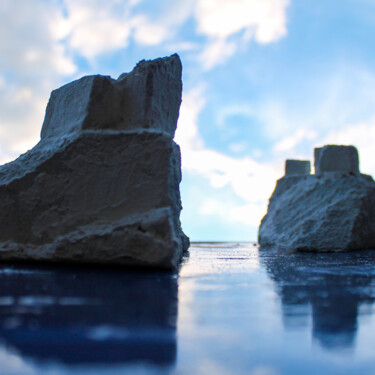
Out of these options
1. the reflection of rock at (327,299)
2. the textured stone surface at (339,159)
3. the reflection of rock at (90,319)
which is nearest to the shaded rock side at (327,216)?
the textured stone surface at (339,159)

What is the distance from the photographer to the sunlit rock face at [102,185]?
193 centimetres

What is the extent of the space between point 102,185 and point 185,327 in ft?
4.50

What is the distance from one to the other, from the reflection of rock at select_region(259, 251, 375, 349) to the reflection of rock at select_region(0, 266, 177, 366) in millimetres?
328

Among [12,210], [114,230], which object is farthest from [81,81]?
[114,230]

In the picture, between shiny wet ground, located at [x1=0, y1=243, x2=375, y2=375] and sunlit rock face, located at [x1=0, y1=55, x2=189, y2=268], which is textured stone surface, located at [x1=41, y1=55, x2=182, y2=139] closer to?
sunlit rock face, located at [x1=0, y1=55, x2=189, y2=268]

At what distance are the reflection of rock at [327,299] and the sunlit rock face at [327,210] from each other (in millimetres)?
1860

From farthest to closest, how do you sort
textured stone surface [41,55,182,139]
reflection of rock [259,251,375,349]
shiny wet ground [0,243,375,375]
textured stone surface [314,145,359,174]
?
1. textured stone surface [314,145,359,174]
2. textured stone surface [41,55,182,139]
3. reflection of rock [259,251,375,349]
4. shiny wet ground [0,243,375,375]

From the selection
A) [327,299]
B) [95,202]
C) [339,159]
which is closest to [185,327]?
[327,299]

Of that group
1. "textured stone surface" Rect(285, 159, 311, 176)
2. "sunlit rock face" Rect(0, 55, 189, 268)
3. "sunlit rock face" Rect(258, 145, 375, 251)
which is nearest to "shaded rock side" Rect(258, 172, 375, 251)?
"sunlit rock face" Rect(258, 145, 375, 251)

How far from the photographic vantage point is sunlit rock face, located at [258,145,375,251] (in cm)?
371

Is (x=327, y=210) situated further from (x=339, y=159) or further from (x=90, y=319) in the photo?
(x=90, y=319)

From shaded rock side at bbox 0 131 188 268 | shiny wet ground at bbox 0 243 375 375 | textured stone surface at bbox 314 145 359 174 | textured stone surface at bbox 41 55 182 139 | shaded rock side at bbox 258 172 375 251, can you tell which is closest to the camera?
shiny wet ground at bbox 0 243 375 375

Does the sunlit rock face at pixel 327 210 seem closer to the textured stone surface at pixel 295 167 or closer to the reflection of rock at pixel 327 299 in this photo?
the textured stone surface at pixel 295 167

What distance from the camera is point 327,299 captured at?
116 centimetres
